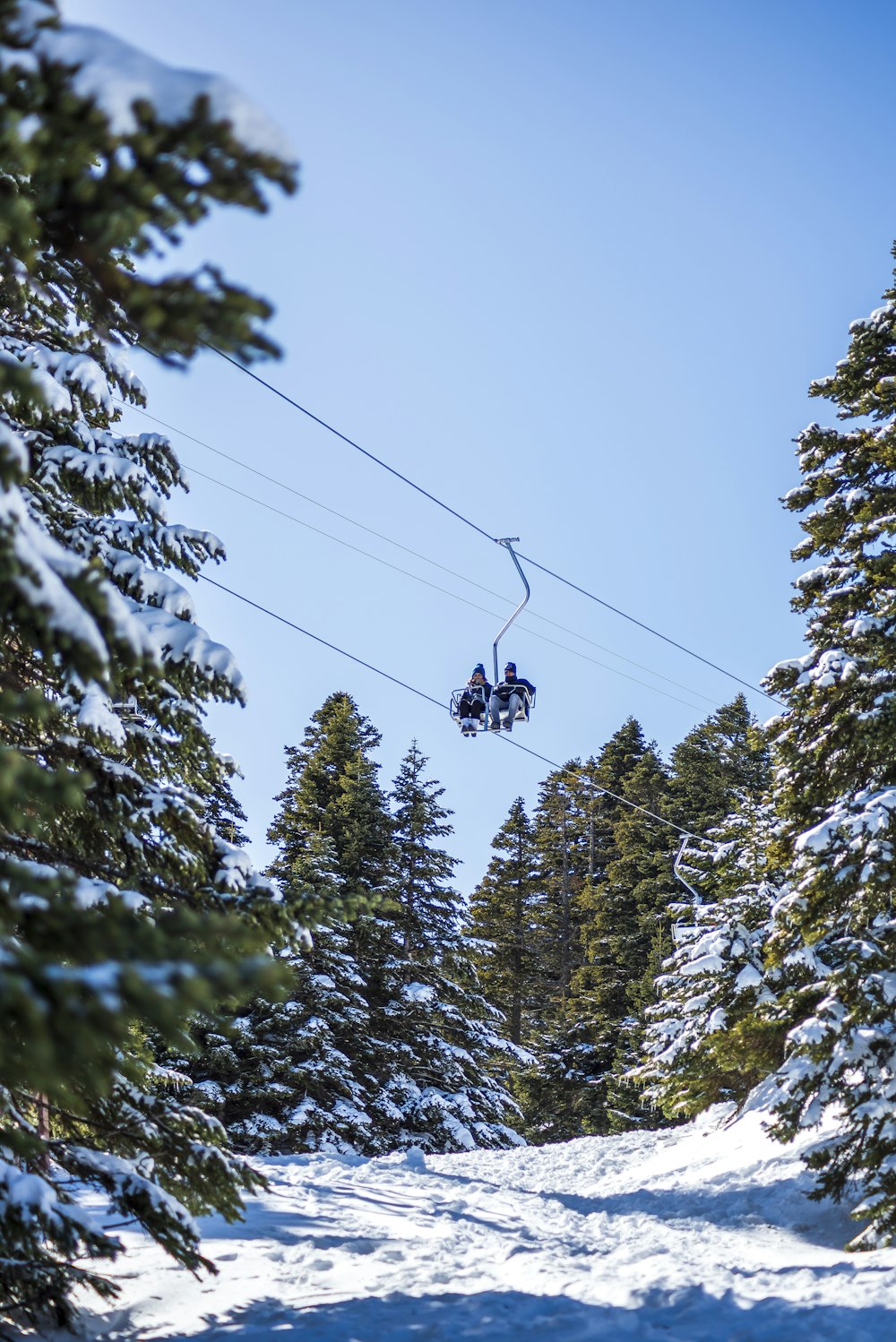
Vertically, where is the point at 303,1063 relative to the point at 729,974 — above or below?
below

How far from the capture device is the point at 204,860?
6227mm

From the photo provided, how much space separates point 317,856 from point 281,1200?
1311 cm

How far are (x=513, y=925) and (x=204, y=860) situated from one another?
35471 millimetres

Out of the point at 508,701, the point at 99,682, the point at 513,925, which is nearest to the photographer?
the point at 99,682

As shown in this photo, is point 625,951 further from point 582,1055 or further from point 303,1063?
point 303,1063

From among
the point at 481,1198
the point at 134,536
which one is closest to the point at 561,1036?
the point at 481,1198

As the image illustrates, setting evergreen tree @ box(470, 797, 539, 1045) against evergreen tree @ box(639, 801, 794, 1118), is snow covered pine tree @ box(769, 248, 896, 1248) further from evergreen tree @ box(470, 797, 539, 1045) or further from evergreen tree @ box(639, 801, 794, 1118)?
evergreen tree @ box(470, 797, 539, 1045)

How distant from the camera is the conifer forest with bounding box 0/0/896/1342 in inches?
102

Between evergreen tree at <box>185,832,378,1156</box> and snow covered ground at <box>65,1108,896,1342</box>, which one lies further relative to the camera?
evergreen tree at <box>185,832,378,1156</box>

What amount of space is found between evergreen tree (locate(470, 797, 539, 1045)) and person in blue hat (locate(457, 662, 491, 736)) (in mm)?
24184

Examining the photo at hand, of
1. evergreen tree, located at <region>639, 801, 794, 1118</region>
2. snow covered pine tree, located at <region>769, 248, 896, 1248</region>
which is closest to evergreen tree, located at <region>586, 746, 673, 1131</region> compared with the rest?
evergreen tree, located at <region>639, 801, 794, 1118</region>

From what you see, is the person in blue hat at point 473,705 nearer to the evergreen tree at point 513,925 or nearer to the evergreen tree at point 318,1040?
the evergreen tree at point 318,1040

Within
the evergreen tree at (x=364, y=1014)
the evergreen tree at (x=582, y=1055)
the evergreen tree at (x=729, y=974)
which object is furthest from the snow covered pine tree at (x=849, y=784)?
the evergreen tree at (x=582, y=1055)

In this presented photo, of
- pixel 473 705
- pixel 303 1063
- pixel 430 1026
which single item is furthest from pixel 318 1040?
pixel 473 705
